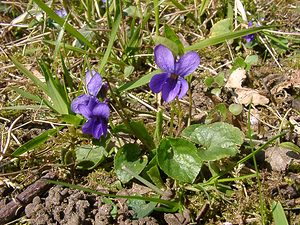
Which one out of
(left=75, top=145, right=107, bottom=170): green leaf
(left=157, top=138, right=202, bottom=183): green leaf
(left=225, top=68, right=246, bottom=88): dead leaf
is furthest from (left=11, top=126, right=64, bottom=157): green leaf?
(left=225, top=68, right=246, bottom=88): dead leaf

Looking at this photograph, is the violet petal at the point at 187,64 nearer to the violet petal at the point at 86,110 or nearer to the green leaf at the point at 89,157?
the violet petal at the point at 86,110

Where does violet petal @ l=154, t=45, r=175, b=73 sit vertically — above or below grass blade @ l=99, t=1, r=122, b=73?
above

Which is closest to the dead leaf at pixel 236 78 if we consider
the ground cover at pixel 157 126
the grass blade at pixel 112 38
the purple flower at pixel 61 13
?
the ground cover at pixel 157 126

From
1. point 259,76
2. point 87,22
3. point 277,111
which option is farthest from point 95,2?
point 277,111

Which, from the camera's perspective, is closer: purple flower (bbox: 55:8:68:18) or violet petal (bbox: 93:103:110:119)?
violet petal (bbox: 93:103:110:119)

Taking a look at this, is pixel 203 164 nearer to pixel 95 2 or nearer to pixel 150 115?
pixel 150 115

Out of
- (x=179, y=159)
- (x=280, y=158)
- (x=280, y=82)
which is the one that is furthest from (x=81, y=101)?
(x=280, y=82)

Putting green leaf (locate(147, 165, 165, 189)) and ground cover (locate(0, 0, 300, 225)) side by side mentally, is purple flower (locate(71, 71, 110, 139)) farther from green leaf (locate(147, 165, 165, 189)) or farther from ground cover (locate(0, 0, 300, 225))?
green leaf (locate(147, 165, 165, 189))
